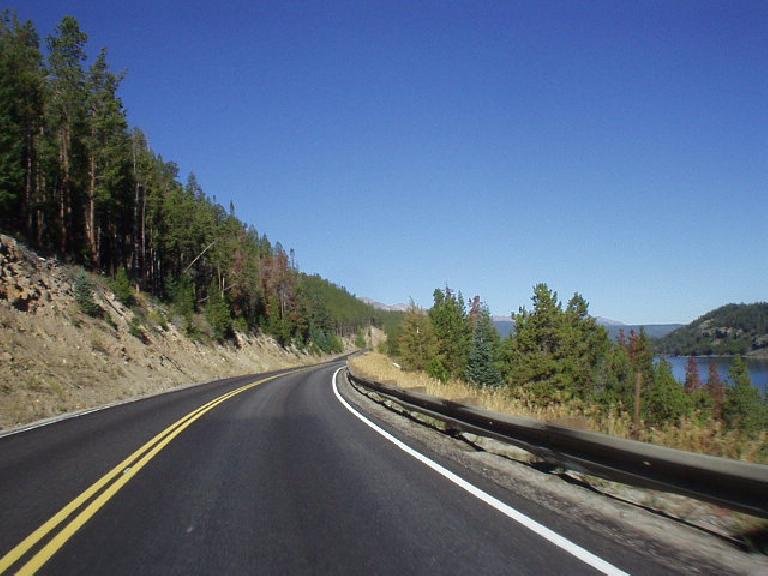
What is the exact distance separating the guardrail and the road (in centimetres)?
77

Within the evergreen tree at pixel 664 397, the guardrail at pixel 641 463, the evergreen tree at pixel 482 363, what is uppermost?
the guardrail at pixel 641 463

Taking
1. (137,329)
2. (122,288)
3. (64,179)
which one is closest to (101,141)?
(64,179)

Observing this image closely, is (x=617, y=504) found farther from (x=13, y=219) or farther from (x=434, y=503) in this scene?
(x=13, y=219)

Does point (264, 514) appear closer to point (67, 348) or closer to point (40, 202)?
point (67, 348)

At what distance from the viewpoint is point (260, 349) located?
6325cm

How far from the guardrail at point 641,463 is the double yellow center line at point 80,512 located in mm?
4947

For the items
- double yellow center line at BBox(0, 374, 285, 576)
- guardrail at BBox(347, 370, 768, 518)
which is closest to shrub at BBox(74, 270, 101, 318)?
double yellow center line at BBox(0, 374, 285, 576)

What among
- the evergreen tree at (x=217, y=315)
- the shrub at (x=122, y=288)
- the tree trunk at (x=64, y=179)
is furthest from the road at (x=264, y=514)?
the evergreen tree at (x=217, y=315)

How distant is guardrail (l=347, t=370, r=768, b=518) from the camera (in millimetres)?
3799

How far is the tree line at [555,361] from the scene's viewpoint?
42844 millimetres

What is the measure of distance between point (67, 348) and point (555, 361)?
3400 centimetres

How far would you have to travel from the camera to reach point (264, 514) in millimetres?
5254

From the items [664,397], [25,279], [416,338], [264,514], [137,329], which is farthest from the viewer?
[416,338]

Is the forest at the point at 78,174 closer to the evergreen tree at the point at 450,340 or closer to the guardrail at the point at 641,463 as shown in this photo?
the evergreen tree at the point at 450,340
